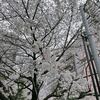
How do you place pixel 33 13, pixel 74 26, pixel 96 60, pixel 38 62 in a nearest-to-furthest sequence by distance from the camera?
pixel 96 60 < pixel 38 62 < pixel 33 13 < pixel 74 26

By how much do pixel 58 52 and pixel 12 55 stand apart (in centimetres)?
130

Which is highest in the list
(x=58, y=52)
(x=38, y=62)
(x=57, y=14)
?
(x=57, y=14)

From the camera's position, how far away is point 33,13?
5.20 m

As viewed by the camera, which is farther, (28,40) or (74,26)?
(74,26)

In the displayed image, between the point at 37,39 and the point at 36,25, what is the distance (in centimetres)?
35

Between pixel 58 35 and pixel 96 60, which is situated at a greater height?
pixel 58 35

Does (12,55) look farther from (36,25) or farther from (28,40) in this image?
(36,25)

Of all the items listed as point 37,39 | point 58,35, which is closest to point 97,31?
point 58,35

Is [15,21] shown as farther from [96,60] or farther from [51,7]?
Answer: [96,60]

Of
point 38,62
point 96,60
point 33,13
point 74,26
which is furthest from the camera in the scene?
point 74,26

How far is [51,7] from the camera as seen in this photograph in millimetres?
Result: 5355

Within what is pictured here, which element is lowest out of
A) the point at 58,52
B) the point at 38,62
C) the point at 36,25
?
the point at 38,62

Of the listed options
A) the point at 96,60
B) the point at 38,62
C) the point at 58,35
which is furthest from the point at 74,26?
the point at 96,60

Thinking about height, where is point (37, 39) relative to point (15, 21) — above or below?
below
